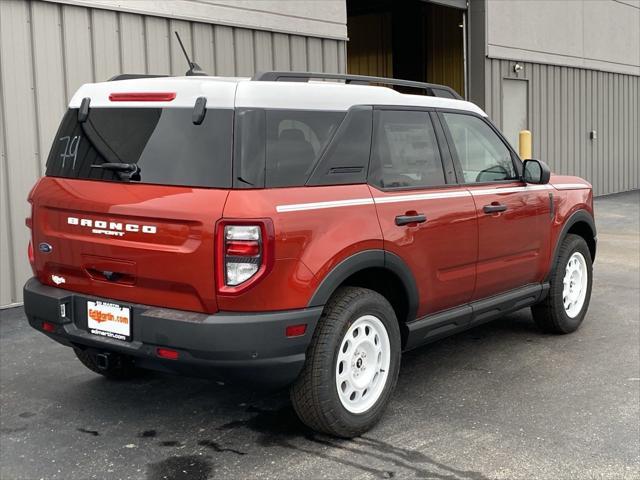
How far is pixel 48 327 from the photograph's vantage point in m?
4.12

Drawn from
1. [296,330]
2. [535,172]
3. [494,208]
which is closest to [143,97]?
[296,330]

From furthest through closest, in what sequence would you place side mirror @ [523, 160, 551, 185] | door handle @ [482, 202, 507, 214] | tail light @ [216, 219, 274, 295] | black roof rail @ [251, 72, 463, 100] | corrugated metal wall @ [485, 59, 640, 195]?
corrugated metal wall @ [485, 59, 640, 195], side mirror @ [523, 160, 551, 185], door handle @ [482, 202, 507, 214], black roof rail @ [251, 72, 463, 100], tail light @ [216, 219, 274, 295]

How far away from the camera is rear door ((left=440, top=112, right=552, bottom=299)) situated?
16.2 ft

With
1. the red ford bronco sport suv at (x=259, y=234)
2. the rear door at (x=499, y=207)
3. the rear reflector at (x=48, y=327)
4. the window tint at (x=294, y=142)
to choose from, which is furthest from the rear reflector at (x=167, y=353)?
the rear door at (x=499, y=207)

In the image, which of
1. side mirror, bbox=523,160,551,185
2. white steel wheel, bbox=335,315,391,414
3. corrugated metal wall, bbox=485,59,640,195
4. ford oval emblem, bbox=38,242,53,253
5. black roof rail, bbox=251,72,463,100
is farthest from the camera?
corrugated metal wall, bbox=485,59,640,195

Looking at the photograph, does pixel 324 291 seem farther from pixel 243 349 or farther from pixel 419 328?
pixel 419 328

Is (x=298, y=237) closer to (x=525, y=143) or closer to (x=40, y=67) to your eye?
(x=40, y=67)

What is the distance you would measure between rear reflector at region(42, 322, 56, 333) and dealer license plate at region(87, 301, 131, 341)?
0.27m

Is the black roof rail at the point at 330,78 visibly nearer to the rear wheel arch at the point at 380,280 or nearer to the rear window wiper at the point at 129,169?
the rear window wiper at the point at 129,169

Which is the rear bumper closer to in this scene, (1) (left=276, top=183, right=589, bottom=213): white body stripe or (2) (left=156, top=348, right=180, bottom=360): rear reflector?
(2) (left=156, top=348, right=180, bottom=360): rear reflector

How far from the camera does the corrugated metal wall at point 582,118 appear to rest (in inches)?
612

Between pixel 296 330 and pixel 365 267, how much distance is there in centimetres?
57

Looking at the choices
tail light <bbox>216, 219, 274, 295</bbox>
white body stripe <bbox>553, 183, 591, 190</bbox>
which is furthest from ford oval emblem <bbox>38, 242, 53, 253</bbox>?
white body stripe <bbox>553, 183, 591, 190</bbox>

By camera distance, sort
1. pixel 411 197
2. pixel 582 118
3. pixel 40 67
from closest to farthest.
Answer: pixel 411 197 < pixel 40 67 < pixel 582 118
